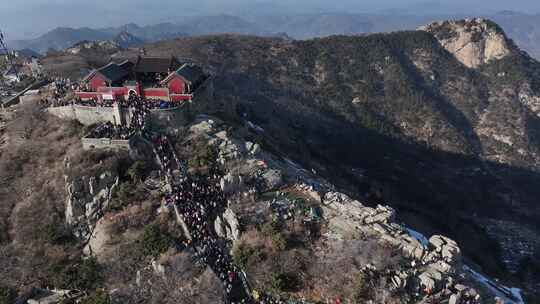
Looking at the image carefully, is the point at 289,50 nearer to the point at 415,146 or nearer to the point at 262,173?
the point at 415,146

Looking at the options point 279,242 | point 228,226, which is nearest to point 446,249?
point 279,242

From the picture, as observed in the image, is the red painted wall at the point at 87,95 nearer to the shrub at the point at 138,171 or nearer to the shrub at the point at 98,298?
the shrub at the point at 138,171

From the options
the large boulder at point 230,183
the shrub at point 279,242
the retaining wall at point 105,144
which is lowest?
the shrub at point 279,242

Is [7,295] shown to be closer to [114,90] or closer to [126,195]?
[126,195]

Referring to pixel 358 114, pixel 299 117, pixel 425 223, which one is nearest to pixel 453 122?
pixel 358 114

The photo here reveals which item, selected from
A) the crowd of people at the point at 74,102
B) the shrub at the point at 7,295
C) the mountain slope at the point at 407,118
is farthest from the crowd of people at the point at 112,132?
the mountain slope at the point at 407,118

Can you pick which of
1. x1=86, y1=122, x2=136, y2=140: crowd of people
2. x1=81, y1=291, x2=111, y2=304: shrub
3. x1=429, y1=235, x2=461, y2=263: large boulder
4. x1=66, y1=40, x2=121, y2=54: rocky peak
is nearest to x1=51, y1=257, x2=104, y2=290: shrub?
x1=81, y1=291, x2=111, y2=304: shrub

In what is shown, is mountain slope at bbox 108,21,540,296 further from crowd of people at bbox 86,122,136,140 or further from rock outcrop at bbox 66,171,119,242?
rock outcrop at bbox 66,171,119,242
